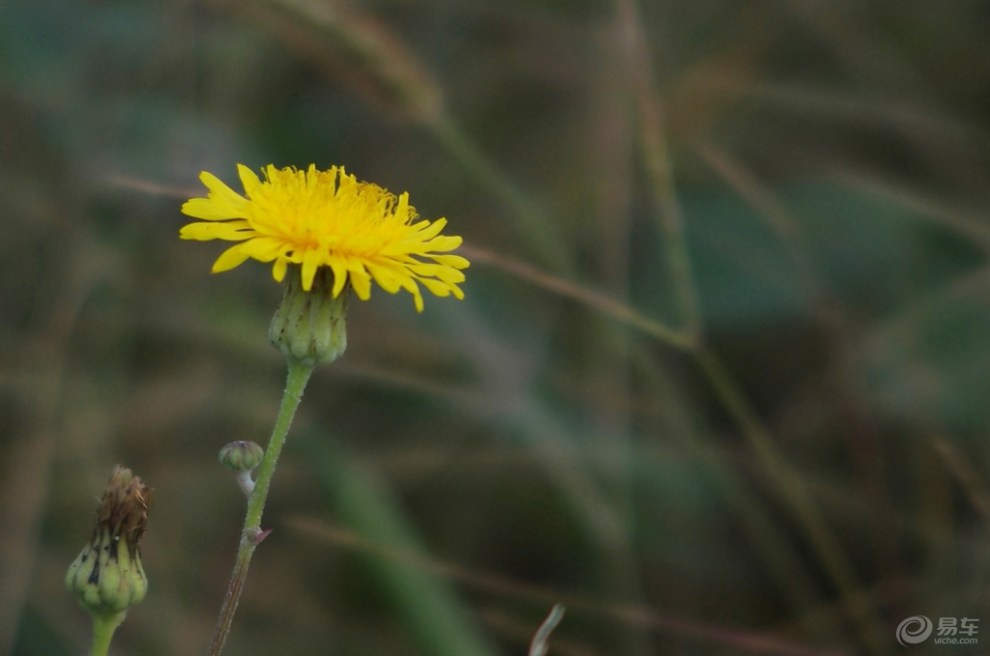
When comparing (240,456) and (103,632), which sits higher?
(240,456)

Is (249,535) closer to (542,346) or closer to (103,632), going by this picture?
(103,632)

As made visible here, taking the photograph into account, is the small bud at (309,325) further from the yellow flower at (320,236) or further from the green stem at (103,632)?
the green stem at (103,632)

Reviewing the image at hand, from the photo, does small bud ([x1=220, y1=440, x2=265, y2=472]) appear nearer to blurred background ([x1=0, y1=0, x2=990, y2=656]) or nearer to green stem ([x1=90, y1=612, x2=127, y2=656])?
green stem ([x1=90, y1=612, x2=127, y2=656])

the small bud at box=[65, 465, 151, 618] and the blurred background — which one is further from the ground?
the blurred background

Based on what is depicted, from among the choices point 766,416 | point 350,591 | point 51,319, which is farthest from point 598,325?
point 51,319

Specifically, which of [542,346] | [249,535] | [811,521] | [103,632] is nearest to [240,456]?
[249,535]

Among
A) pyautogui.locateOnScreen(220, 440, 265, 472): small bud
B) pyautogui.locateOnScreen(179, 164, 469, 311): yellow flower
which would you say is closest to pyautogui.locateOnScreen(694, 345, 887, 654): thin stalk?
pyautogui.locateOnScreen(179, 164, 469, 311): yellow flower
